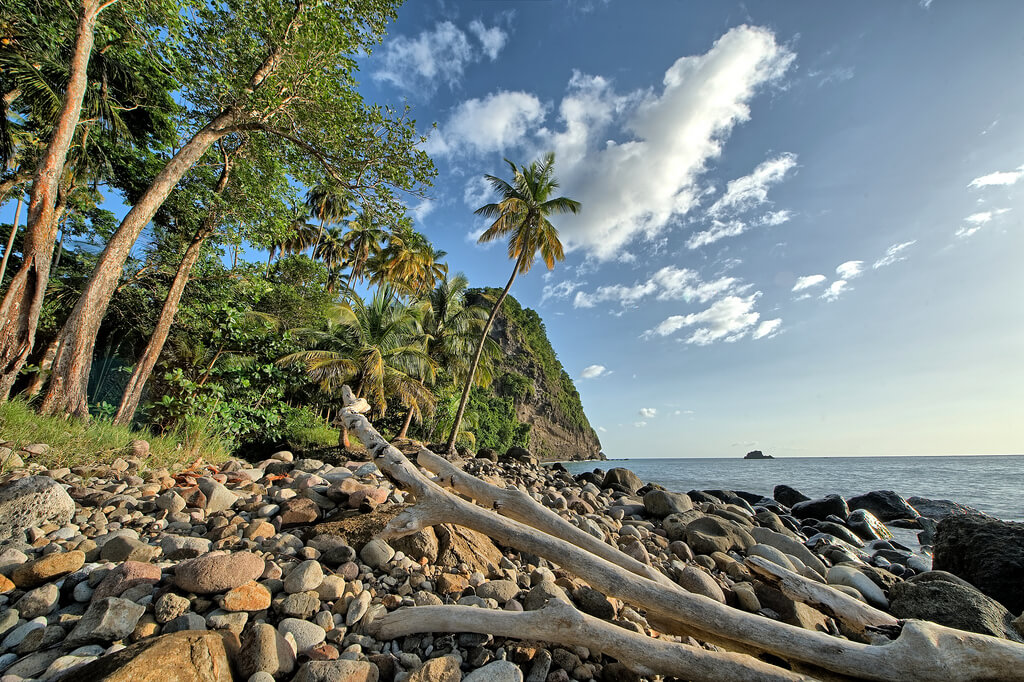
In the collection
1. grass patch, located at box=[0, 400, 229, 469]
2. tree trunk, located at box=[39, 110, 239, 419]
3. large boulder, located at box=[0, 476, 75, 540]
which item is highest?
tree trunk, located at box=[39, 110, 239, 419]

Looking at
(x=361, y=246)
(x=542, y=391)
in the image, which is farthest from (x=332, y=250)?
(x=542, y=391)

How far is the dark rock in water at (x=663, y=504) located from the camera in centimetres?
761

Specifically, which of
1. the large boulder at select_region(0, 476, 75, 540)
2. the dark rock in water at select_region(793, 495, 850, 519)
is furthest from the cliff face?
the large boulder at select_region(0, 476, 75, 540)

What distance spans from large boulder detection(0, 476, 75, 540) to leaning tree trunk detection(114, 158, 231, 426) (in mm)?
5670

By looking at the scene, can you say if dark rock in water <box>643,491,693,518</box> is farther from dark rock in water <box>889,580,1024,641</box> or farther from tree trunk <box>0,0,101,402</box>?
tree trunk <box>0,0,101,402</box>

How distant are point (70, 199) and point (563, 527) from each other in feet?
45.8

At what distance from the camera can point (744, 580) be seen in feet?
14.9

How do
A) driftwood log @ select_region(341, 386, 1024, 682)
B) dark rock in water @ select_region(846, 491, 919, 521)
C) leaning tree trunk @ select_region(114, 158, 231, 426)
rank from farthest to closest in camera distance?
dark rock in water @ select_region(846, 491, 919, 521), leaning tree trunk @ select_region(114, 158, 231, 426), driftwood log @ select_region(341, 386, 1024, 682)

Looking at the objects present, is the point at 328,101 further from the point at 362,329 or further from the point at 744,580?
the point at 744,580

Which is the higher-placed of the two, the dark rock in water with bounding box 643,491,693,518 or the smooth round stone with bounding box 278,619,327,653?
the smooth round stone with bounding box 278,619,327,653

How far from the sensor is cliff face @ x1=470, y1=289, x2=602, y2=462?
6725 cm

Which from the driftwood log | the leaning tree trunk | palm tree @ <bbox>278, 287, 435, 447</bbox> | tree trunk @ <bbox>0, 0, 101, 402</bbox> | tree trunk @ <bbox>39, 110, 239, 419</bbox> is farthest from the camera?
palm tree @ <bbox>278, 287, 435, 447</bbox>

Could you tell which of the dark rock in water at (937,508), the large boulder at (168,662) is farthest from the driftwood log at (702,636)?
the dark rock in water at (937,508)

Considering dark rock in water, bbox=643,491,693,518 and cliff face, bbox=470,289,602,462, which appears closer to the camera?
dark rock in water, bbox=643,491,693,518
